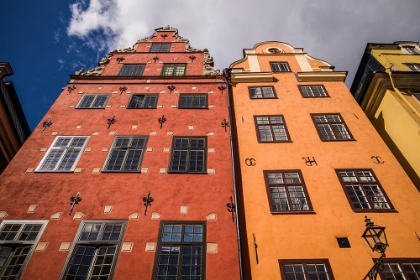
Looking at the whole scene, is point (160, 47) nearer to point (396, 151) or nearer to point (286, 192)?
point (286, 192)

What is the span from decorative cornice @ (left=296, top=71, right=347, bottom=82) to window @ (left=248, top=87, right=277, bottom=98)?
2099mm

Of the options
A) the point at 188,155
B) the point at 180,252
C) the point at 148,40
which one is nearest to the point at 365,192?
the point at 188,155

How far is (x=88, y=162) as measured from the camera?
35.5ft

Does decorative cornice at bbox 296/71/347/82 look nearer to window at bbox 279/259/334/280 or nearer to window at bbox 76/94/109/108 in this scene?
window at bbox 279/259/334/280

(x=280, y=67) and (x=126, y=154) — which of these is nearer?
(x=126, y=154)

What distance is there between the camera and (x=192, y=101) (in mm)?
14203

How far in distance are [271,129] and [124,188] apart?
7.08 meters

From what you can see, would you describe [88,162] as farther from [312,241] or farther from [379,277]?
[379,277]

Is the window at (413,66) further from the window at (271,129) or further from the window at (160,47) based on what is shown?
the window at (160,47)

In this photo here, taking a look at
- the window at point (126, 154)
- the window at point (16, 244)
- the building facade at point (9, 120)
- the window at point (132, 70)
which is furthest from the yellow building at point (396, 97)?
the building facade at point (9, 120)

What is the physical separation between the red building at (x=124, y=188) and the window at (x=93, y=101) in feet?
0.17

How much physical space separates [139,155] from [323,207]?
24.2 ft

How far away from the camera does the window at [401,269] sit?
303 inches

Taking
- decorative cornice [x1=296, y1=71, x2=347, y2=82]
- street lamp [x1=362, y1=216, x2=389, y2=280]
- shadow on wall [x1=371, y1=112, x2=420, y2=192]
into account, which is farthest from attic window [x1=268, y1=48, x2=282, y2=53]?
Result: street lamp [x1=362, y1=216, x2=389, y2=280]
